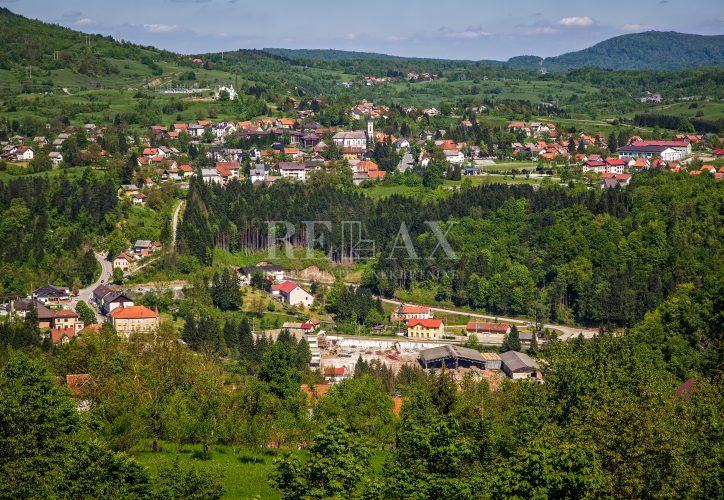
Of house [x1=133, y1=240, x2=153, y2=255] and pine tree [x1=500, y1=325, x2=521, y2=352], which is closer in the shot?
pine tree [x1=500, y1=325, x2=521, y2=352]

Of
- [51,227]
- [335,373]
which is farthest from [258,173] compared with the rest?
[335,373]

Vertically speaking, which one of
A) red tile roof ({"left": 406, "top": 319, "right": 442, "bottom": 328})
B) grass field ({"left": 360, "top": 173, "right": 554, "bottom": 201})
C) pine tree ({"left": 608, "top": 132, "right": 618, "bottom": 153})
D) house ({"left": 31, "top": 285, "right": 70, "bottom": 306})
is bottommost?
red tile roof ({"left": 406, "top": 319, "right": 442, "bottom": 328})

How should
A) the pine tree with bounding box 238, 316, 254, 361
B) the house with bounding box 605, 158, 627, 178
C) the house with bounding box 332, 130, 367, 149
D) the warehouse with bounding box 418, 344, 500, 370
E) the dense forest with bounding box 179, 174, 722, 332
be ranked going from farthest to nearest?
the house with bounding box 332, 130, 367, 149 → the house with bounding box 605, 158, 627, 178 → the dense forest with bounding box 179, 174, 722, 332 → the warehouse with bounding box 418, 344, 500, 370 → the pine tree with bounding box 238, 316, 254, 361

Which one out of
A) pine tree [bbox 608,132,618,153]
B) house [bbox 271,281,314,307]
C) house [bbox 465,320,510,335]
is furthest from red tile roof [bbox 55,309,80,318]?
pine tree [bbox 608,132,618,153]

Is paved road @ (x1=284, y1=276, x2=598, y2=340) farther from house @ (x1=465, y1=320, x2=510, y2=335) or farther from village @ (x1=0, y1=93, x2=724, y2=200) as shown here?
village @ (x1=0, y1=93, x2=724, y2=200)

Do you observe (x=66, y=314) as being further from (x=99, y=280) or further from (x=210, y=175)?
(x=210, y=175)
